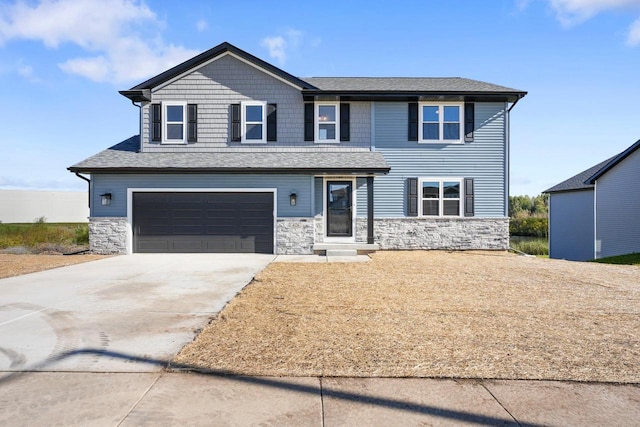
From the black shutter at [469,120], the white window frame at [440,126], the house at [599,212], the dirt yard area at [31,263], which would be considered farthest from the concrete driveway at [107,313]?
the house at [599,212]

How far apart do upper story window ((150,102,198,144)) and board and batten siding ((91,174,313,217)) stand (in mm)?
1756

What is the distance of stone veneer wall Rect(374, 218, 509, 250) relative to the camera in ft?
45.7

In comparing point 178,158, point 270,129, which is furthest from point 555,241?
point 178,158

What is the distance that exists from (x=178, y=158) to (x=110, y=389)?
11353mm

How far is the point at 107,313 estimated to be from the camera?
523 centimetres

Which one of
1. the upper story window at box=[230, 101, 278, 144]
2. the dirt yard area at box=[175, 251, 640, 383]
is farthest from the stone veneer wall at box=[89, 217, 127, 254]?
the dirt yard area at box=[175, 251, 640, 383]

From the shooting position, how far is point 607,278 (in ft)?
27.9

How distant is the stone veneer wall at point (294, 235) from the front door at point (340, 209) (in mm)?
1103

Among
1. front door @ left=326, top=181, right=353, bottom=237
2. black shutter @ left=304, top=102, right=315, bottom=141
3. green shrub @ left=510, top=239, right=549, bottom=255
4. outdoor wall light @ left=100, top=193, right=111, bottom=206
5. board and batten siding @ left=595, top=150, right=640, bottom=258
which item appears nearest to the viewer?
outdoor wall light @ left=100, top=193, right=111, bottom=206

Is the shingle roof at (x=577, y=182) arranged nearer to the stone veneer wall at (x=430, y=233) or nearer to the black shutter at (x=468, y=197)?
the stone veneer wall at (x=430, y=233)

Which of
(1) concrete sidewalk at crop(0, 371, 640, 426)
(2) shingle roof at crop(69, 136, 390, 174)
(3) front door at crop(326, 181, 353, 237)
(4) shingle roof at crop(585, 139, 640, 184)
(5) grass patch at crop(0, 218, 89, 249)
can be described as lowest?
(1) concrete sidewalk at crop(0, 371, 640, 426)

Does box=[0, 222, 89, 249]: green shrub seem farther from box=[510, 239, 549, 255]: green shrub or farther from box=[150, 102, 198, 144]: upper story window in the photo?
box=[510, 239, 549, 255]: green shrub

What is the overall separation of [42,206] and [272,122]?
30614 millimetres

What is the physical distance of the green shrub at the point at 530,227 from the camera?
25875 mm
